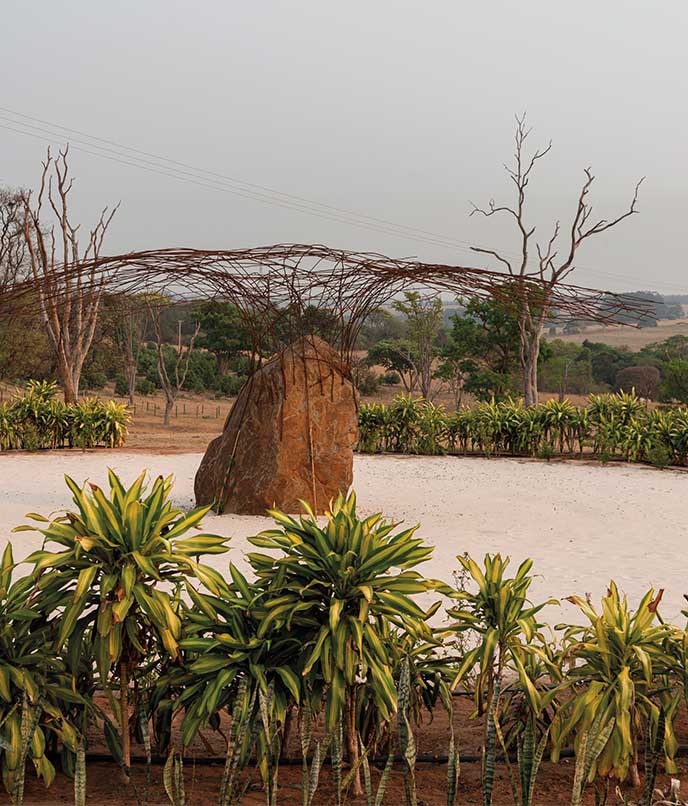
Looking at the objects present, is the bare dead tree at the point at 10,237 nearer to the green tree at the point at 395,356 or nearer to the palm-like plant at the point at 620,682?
Result: the green tree at the point at 395,356

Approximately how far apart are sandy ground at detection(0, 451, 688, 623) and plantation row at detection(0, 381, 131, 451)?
728 mm

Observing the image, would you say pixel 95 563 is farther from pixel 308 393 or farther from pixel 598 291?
pixel 308 393

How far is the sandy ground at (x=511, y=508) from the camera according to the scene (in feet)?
23.6

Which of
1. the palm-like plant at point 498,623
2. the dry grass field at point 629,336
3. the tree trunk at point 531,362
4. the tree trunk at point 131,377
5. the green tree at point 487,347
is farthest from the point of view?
the dry grass field at point 629,336

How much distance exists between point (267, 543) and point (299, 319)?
16.9 ft

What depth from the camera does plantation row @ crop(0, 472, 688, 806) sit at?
3.14 meters

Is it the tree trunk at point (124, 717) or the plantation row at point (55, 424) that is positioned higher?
the plantation row at point (55, 424)

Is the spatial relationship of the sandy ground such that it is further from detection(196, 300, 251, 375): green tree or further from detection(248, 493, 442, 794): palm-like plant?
detection(196, 300, 251, 375): green tree

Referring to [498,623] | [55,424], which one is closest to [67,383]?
[55,424]

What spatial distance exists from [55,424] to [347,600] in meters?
12.5

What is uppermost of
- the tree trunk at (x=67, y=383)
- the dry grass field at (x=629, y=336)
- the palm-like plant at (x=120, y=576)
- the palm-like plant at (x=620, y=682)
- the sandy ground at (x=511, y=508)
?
the dry grass field at (x=629, y=336)

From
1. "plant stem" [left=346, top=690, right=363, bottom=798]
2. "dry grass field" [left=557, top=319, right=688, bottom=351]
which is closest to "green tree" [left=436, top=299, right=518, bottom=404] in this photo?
"plant stem" [left=346, top=690, right=363, bottom=798]

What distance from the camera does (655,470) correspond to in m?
13.2

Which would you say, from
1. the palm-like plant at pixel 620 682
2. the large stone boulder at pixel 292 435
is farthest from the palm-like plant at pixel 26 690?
the large stone boulder at pixel 292 435
